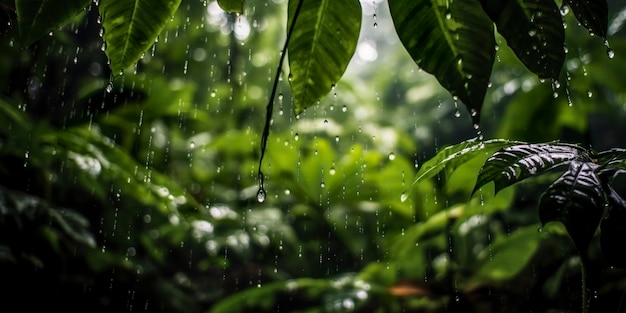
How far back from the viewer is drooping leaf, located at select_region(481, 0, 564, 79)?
544 mm

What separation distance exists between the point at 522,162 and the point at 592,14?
0.17 metres

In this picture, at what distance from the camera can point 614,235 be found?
50 cm

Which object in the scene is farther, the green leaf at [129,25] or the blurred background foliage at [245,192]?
the blurred background foliage at [245,192]

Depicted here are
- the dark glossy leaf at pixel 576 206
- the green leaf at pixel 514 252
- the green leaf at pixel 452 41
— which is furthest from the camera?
the green leaf at pixel 514 252

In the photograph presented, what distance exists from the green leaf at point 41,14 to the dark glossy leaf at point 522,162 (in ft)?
1.60

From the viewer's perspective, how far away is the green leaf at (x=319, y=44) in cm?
65

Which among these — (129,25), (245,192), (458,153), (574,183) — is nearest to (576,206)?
(574,183)

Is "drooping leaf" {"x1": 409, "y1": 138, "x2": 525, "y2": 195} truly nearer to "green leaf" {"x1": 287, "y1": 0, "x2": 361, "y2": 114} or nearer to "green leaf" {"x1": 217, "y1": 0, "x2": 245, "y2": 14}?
"green leaf" {"x1": 287, "y1": 0, "x2": 361, "y2": 114}

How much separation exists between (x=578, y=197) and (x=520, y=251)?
1.10 m

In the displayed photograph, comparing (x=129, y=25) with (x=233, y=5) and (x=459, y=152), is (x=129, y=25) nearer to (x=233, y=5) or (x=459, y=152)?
(x=233, y=5)

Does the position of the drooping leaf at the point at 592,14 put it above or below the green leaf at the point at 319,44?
below

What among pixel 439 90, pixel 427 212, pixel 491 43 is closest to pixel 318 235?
pixel 427 212

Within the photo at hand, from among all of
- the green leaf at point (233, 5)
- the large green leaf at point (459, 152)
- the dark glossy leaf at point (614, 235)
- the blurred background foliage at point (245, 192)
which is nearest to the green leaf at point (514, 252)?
the blurred background foliage at point (245, 192)

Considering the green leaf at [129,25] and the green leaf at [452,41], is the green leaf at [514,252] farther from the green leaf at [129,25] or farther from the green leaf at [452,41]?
the green leaf at [129,25]
